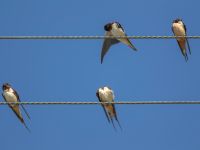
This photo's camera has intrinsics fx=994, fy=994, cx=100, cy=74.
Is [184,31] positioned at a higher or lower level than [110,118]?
higher

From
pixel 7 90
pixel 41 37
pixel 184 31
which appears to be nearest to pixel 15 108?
pixel 7 90

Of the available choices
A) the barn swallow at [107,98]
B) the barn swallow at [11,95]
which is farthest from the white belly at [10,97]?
the barn swallow at [107,98]

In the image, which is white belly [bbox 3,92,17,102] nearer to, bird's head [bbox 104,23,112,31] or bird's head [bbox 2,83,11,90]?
bird's head [bbox 2,83,11,90]

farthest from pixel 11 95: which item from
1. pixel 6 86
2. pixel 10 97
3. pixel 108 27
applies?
pixel 108 27

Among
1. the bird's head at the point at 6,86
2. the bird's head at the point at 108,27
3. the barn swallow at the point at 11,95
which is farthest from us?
the bird's head at the point at 6,86

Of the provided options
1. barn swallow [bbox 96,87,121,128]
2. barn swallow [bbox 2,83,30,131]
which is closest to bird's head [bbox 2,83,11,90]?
barn swallow [bbox 2,83,30,131]

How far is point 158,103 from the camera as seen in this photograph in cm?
875

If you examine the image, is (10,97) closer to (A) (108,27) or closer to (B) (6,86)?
(B) (6,86)

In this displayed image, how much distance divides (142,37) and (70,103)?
3.44 feet

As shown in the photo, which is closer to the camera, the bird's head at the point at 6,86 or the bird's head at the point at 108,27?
the bird's head at the point at 108,27

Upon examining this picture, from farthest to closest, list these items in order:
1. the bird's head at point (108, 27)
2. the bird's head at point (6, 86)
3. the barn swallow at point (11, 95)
Result: the bird's head at point (6, 86) < the bird's head at point (108, 27) < the barn swallow at point (11, 95)

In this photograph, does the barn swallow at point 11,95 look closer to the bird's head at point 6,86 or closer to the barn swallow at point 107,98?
the bird's head at point 6,86

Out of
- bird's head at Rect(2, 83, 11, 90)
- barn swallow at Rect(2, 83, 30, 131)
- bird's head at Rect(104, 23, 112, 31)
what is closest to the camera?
barn swallow at Rect(2, 83, 30, 131)

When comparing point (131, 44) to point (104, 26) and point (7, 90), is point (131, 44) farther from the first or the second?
point (7, 90)
